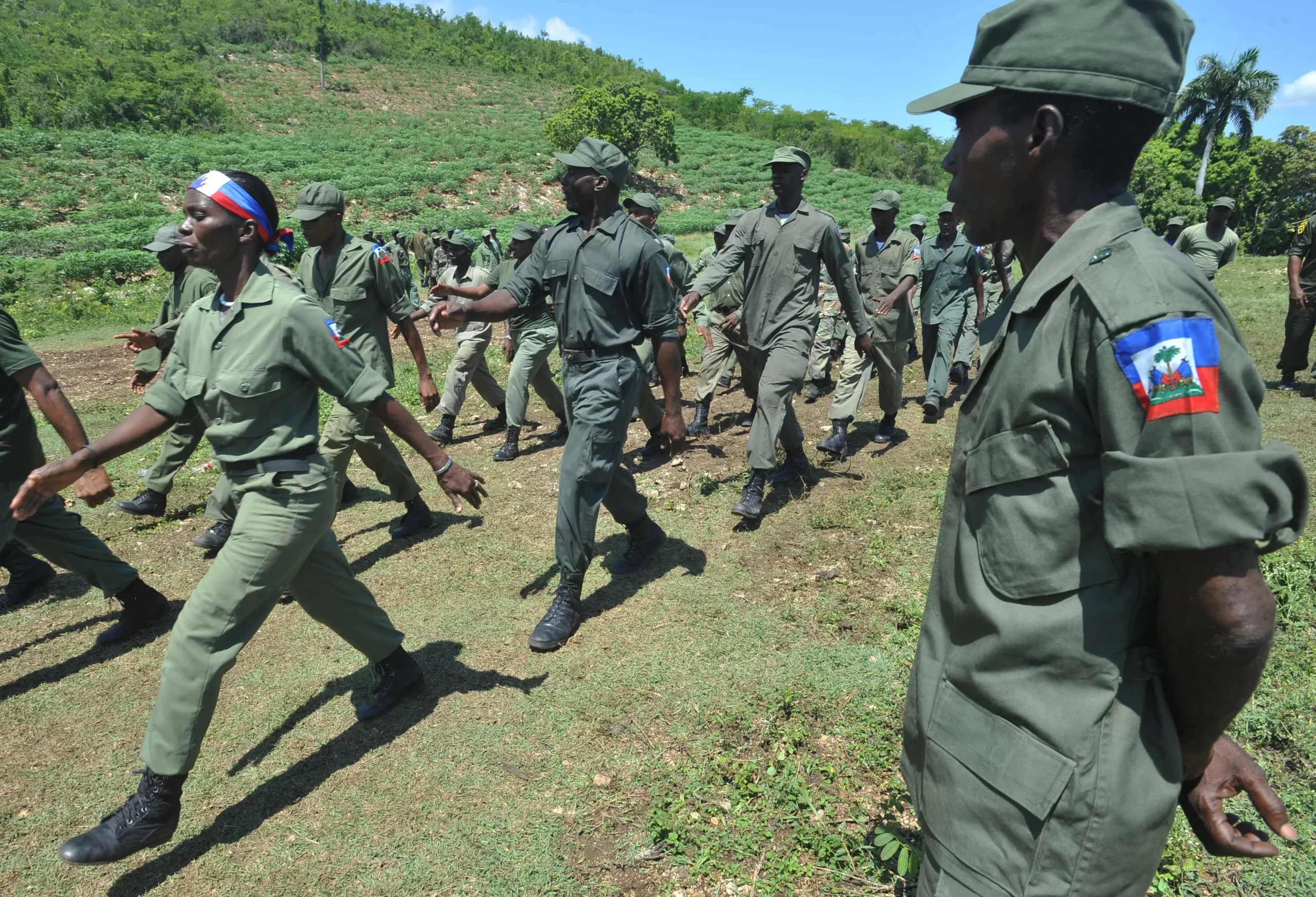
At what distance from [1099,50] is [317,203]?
5.20 metres

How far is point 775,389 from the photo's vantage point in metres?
5.38

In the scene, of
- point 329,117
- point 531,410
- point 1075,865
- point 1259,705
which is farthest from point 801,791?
point 329,117

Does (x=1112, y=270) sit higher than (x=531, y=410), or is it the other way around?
(x=1112, y=270)

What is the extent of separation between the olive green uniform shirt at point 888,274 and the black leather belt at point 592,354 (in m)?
3.79

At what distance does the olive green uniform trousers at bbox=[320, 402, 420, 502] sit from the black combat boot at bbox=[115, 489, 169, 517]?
1.64 m

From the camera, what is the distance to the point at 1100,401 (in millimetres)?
1111

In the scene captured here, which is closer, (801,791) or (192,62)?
(801,791)

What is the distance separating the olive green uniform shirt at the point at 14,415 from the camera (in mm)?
3689

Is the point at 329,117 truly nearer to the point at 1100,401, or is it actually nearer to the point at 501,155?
the point at 501,155

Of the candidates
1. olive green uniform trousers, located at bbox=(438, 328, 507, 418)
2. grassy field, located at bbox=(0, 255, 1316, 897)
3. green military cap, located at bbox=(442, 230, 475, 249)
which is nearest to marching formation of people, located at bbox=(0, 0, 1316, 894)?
grassy field, located at bbox=(0, 255, 1316, 897)

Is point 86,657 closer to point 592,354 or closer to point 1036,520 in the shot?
point 592,354

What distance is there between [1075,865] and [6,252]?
93.8ft

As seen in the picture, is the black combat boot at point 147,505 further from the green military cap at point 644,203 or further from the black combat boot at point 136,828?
the green military cap at point 644,203

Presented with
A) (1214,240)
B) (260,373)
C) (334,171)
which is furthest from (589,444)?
(334,171)
